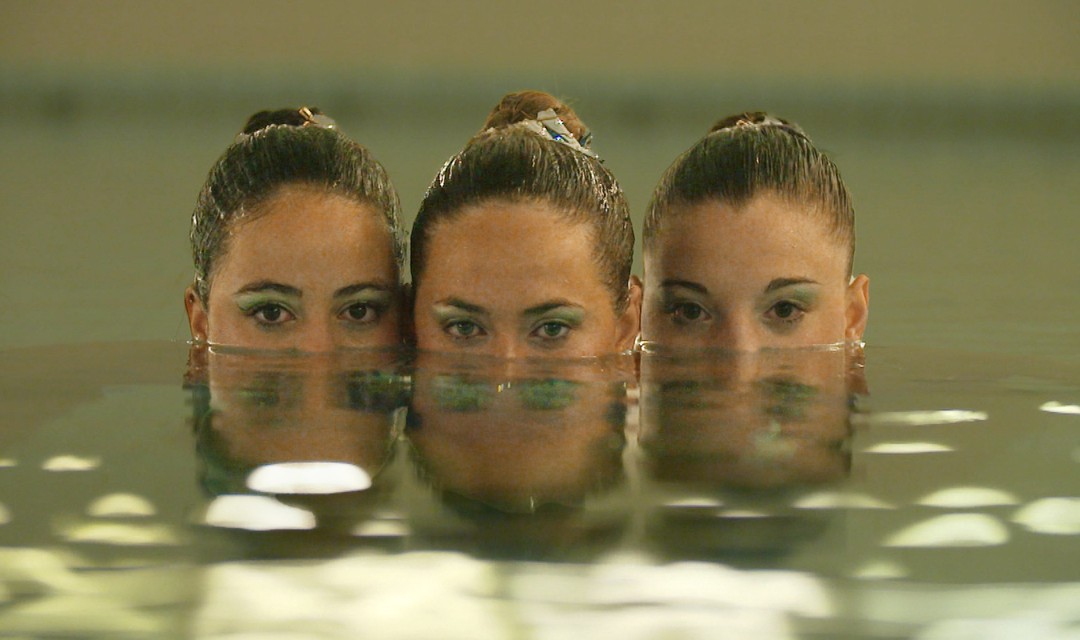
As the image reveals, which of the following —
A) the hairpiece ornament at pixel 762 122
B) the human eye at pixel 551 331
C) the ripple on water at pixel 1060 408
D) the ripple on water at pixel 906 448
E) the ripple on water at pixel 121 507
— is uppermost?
the hairpiece ornament at pixel 762 122

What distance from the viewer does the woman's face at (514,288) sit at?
1.54 m

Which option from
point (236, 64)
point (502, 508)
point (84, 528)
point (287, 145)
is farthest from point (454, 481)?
point (236, 64)

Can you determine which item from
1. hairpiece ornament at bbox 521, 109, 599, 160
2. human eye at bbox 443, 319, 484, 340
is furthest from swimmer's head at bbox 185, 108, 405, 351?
hairpiece ornament at bbox 521, 109, 599, 160

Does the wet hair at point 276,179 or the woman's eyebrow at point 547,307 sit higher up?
the wet hair at point 276,179

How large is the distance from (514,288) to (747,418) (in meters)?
0.45

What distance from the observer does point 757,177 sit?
1.79 meters

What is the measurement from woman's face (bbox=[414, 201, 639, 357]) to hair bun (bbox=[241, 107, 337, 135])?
330mm

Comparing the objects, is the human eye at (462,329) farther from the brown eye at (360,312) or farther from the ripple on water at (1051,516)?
the ripple on water at (1051,516)

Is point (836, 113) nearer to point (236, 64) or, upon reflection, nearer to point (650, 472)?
point (236, 64)

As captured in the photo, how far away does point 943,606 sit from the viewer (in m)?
0.71

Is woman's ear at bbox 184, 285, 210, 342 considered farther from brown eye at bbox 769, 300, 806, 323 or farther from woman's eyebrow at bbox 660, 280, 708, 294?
brown eye at bbox 769, 300, 806, 323

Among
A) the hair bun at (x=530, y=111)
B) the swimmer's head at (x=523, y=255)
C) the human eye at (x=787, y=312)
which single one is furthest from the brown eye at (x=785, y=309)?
the hair bun at (x=530, y=111)

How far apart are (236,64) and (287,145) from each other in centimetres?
433

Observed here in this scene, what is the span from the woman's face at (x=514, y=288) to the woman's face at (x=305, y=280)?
0.07 meters
